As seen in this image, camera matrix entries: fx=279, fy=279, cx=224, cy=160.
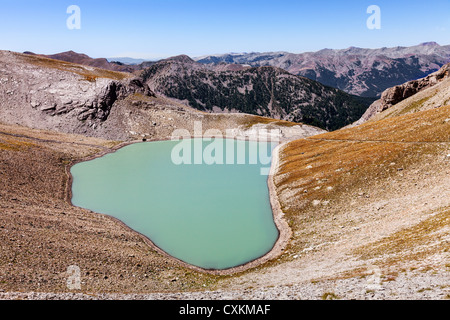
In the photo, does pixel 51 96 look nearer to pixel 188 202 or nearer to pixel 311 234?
pixel 188 202

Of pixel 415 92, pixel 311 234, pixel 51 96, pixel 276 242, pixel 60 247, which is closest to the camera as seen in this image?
pixel 60 247

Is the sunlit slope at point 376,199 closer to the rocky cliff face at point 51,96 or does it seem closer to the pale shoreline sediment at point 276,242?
the pale shoreline sediment at point 276,242

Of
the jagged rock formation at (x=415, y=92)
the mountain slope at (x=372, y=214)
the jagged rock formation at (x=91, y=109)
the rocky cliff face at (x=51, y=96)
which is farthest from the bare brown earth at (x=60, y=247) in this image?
the jagged rock formation at (x=415, y=92)

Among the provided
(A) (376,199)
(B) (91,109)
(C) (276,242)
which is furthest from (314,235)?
(B) (91,109)

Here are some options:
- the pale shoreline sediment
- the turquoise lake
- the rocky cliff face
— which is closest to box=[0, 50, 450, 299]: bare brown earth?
the pale shoreline sediment

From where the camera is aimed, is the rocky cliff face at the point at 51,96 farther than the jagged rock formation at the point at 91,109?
No

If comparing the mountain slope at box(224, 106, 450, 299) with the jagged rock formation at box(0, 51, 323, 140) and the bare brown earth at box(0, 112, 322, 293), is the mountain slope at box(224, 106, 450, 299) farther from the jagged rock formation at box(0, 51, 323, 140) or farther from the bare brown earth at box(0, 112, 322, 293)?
the jagged rock formation at box(0, 51, 323, 140)
